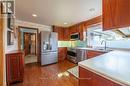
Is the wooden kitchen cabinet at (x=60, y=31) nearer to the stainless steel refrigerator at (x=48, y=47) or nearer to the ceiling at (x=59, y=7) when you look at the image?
the stainless steel refrigerator at (x=48, y=47)

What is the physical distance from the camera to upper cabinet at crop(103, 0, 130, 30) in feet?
3.81

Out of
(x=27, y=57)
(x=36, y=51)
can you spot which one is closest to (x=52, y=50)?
(x=36, y=51)

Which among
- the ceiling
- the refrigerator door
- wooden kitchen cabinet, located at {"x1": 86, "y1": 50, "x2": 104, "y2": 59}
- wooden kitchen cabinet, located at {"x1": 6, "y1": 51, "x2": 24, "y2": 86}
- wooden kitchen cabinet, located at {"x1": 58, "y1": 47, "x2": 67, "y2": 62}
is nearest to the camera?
wooden kitchen cabinet, located at {"x1": 6, "y1": 51, "x2": 24, "y2": 86}

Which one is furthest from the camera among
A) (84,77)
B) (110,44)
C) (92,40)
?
(92,40)

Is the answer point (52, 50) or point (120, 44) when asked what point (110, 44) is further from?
point (52, 50)

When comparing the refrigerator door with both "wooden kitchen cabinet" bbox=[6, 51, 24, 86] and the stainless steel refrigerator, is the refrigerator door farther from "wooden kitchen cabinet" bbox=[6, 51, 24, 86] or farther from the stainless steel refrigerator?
"wooden kitchen cabinet" bbox=[6, 51, 24, 86]

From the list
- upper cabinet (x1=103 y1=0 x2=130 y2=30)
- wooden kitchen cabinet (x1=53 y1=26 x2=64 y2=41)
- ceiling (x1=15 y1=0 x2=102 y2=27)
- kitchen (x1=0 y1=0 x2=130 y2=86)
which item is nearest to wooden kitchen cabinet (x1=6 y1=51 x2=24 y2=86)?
kitchen (x1=0 y1=0 x2=130 y2=86)

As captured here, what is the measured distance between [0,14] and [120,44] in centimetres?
290

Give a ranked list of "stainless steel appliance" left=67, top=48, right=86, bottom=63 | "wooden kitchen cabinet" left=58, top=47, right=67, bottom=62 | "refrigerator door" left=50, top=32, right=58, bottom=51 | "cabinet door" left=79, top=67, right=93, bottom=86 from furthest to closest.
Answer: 1. "wooden kitchen cabinet" left=58, top=47, right=67, bottom=62
2. "refrigerator door" left=50, top=32, right=58, bottom=51
3. "stainless steel appliance" left=67, top=48, right=86, bottom=63
4. "cabinet door" left=79, top=67, right=93, bottom=86

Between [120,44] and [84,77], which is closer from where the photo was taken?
[84,77]

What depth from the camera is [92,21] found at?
451 cm

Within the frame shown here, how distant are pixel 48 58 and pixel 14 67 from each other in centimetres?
245

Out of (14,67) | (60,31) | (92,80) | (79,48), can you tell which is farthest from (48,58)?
(92,80)

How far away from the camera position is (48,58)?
514cm
